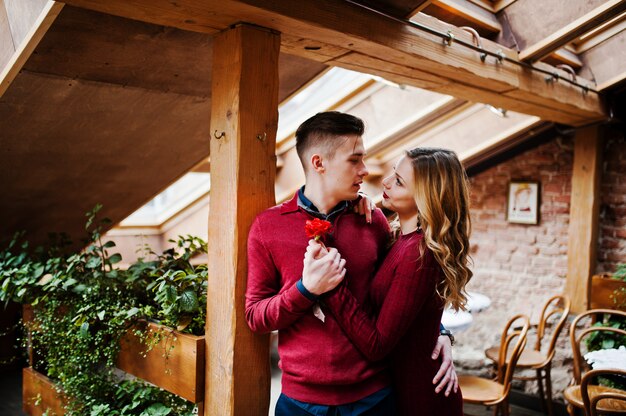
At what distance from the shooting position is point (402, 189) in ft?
6.08

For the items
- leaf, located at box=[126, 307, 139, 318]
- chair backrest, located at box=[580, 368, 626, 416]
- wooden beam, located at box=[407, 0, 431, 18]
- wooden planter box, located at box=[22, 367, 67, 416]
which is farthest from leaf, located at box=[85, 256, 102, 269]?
chair backrest, located at box=[580, 368, 626, 416]

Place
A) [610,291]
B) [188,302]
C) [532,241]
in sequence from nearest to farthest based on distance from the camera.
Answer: [188,302] < [610,291] < [532,241]

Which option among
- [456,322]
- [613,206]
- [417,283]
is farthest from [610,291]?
[417,283]

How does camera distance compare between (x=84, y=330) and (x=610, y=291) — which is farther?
(x=610, y=291)

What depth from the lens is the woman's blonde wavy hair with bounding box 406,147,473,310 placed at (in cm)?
171

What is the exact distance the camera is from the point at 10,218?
329cm

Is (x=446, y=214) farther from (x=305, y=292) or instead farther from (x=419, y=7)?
(x=419, y=7)

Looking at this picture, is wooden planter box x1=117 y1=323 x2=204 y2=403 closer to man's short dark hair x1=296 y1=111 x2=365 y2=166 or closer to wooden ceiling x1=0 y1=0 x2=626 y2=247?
man's short dark hair x1=296 y1=111 x2=365 y2=166

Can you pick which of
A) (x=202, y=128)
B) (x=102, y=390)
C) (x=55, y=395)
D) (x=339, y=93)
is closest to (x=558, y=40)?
(x=339, y=93)

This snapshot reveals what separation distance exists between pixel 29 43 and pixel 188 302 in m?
1.23

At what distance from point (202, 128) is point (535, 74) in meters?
2.12

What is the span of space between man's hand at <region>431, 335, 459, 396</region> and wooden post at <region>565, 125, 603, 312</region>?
3.15 m

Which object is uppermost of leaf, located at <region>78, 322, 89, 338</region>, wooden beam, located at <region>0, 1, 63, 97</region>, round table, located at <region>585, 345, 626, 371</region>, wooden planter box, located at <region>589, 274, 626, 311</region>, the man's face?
wooden beam, located at <region>0, 1, 63, 97</region>

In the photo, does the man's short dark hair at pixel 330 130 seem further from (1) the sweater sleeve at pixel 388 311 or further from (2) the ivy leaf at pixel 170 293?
(2) the ivy leaf at pixel 170 293
